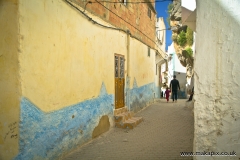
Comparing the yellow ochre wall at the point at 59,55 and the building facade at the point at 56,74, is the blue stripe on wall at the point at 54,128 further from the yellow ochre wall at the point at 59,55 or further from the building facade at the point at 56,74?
the yellow ochre wall at the point at 59,55

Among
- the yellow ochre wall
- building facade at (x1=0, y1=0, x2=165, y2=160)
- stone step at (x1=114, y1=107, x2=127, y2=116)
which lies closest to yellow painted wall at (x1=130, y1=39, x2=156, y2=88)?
stone step at (x1=114, y1=107, x2=127, y2=116)

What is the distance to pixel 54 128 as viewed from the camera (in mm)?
3516

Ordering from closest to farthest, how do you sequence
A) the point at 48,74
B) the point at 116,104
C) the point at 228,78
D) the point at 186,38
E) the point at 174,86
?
the point at 228,78, the point at 48,74, the point at 116,104, the point at 174,86, the point at 186,38

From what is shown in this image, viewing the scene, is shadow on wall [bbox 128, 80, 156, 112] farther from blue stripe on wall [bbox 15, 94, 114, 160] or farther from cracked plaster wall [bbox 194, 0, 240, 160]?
cracked plaster wall [bbox 194, 0, 240, 160]

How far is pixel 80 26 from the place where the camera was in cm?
439

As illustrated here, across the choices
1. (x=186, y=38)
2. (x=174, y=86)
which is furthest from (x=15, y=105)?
(x=186, y=38)

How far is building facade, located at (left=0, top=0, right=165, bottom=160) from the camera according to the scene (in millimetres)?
2799

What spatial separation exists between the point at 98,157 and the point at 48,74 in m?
2.01

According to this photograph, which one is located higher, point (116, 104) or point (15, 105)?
point (15, 105)

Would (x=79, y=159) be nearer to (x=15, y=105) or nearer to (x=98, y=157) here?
(x=98, y=157)

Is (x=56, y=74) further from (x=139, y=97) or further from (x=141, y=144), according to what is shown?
(x=139, y=97)

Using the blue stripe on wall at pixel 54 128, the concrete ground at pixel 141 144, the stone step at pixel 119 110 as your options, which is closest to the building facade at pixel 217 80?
the concrete ground at pixel 141 144

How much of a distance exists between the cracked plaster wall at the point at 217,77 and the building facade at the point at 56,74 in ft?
8.16

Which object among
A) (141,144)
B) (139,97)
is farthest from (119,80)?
(141,144)
